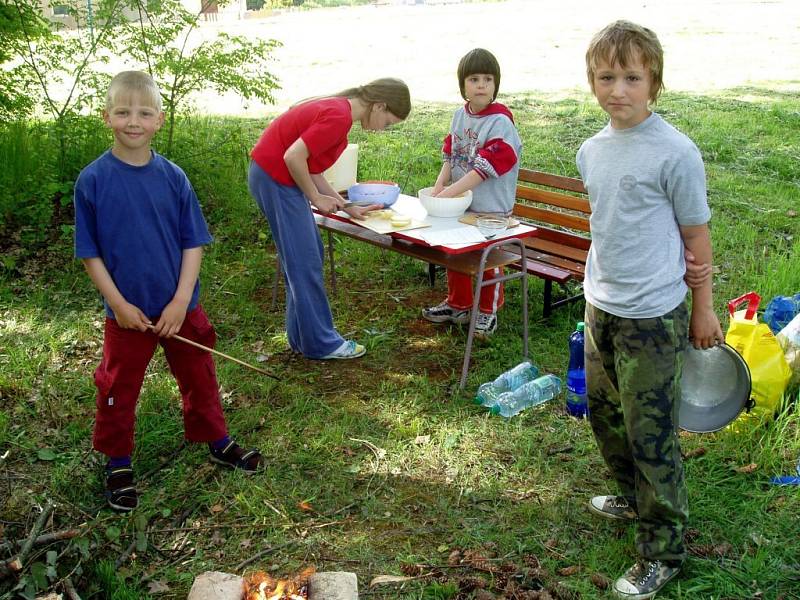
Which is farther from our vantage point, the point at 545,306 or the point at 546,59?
the point at 546,59

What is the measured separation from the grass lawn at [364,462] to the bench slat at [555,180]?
Result: 2.62 ft

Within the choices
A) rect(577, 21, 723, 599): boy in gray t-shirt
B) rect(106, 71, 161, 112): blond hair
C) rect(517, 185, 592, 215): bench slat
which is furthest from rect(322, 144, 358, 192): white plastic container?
rect(577, 21, 723, 599): boy in gray t-shirt

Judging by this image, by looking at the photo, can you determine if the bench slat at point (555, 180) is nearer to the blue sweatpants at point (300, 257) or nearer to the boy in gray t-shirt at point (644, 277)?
the blue sweatpants at point (300, 257)

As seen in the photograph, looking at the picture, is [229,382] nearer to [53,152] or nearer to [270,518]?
[270,518]

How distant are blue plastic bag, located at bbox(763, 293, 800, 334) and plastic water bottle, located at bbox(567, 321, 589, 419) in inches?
45.2

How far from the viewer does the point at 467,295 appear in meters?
5.14

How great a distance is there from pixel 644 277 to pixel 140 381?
210cm

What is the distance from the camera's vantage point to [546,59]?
55.1 ft

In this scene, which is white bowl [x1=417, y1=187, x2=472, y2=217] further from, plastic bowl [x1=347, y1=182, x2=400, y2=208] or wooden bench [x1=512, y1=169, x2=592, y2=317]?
wooden bench [x1=512, y1=169, x2=592, y2=317]

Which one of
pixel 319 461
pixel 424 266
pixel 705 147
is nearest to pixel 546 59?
pixel 705 147

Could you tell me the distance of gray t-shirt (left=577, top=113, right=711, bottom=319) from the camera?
2.37 meters

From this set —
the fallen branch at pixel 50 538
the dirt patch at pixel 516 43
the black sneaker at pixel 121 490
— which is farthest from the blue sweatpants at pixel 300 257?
the dirt patch at pixel 516 43

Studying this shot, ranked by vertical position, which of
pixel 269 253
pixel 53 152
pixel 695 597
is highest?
pixel 53 152

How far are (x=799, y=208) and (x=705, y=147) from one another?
7.21ft
